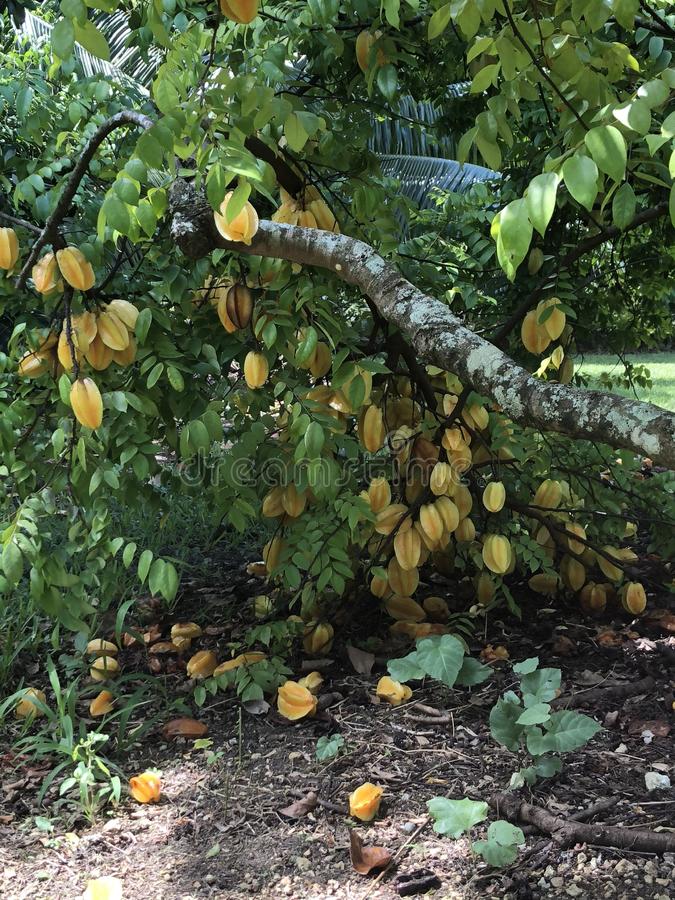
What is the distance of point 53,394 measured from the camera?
2.33m

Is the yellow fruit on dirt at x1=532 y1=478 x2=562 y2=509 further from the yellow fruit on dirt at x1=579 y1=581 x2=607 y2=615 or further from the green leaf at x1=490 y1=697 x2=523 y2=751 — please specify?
the green leaf at x1=490 y1=697 x2=523 y2=751

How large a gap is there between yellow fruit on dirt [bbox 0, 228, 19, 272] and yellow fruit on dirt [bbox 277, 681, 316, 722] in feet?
4.45

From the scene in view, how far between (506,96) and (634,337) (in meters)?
2.49

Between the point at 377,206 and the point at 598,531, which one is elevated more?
the point at 377,206

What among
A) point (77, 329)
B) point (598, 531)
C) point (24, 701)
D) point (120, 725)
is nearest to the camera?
point (77, 329)

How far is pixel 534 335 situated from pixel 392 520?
73 centimetres

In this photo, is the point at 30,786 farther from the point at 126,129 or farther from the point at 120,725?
the point at 126,129

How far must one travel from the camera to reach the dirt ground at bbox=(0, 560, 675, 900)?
1761mm

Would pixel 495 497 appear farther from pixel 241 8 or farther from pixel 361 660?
pixel 241 8

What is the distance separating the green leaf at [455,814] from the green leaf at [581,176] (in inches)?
51.8

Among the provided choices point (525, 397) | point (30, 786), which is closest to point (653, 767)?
point (525, 397)

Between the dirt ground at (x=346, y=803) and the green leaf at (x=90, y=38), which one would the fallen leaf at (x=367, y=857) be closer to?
the dirt ground at (x=346, y=803)

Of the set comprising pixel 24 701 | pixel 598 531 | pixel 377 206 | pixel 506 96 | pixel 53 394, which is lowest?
pixel 598 531

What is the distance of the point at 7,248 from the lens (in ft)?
6.88
